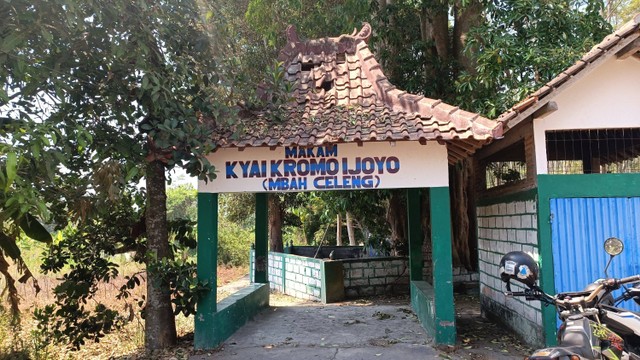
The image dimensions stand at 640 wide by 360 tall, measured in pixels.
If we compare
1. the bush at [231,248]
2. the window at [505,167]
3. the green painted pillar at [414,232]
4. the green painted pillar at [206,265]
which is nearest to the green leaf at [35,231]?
the green painted pillar at [206,265]

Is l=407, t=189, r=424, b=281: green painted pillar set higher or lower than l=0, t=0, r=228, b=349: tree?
lower

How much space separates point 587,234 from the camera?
5.94 meters

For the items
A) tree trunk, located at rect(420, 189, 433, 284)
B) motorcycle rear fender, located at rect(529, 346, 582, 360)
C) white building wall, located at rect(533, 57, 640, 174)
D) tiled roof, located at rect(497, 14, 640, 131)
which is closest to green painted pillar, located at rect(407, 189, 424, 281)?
tree trunk, located at rect(420, 189, 433, 284)

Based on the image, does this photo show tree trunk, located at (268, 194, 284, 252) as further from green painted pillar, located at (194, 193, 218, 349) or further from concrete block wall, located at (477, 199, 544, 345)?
green painted pillar, located at (194, 193, 218, 349)

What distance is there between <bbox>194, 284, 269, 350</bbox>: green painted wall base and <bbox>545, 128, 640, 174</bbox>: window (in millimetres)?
4813

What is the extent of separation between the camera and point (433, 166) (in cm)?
663

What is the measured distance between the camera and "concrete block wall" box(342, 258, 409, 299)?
40.7 ft

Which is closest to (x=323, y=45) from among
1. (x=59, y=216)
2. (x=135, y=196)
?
(x=135, y=196)

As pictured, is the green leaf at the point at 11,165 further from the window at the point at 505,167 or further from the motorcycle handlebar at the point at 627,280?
the window at the point at 505,167

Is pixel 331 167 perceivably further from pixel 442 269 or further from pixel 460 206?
pixel 460 206

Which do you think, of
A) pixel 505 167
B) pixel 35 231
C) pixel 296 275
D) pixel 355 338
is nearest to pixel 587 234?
pixel 505 167

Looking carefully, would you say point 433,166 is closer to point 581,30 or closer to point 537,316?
point 537,316

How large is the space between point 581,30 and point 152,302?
812 cm

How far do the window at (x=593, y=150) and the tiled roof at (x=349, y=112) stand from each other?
121 centimetres
